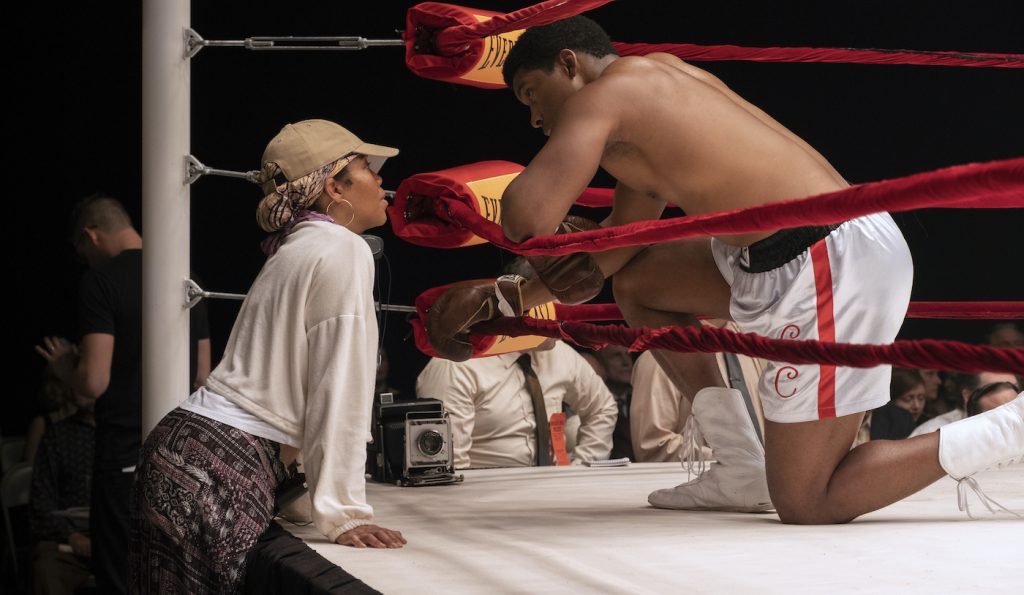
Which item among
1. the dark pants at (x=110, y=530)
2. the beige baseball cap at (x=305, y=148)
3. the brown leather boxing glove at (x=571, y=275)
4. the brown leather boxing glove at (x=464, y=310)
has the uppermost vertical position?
the beige baseball cap at (x=305, y=148)

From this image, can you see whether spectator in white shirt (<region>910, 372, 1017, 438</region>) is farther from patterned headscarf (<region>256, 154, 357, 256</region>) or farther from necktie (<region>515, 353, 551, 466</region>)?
patterned headscarf (<region>256, 154, 357, 256</region>)

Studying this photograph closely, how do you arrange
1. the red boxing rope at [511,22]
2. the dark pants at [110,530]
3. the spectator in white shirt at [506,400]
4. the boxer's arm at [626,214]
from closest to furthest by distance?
the red boxing rope at [511,22] < the boxer's arm at [626,214] < the dark pants at [110,530] < the spectator in white shirt at [506,400]

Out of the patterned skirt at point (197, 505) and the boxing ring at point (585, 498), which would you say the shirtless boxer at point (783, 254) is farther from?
the patterned skirt at point (197, 505)

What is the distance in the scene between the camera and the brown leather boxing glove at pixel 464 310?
6.01ft

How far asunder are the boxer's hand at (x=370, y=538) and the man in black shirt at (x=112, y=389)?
1035 millimetres

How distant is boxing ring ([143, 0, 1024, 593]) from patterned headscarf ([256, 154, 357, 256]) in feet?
0.73

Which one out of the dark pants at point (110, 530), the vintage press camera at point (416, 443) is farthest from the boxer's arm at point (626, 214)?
the dark pants at point (110, 530)

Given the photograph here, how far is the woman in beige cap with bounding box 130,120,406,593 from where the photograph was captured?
4.67ft

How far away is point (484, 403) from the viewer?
2.89 metres

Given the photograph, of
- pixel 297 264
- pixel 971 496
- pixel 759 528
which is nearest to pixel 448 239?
pixel 297 264

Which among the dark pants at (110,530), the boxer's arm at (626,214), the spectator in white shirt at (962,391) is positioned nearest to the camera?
the boxer's arm at (626,214)

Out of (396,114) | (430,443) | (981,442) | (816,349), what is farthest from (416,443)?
(396,114)

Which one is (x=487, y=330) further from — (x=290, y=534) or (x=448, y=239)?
(x=290, y=534)

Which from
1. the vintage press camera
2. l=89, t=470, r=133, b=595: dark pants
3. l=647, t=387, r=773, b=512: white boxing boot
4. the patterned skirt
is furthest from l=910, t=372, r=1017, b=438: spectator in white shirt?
l=89, t=470, r=133, b=595: dark pants
